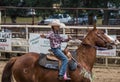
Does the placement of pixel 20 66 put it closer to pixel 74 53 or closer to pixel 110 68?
pixel 74 53

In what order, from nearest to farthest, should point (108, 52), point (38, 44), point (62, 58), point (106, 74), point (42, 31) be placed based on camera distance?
point (62, 58) < point (106, 74) < point (108, 52) < point (38, 44) < point (42, 31)

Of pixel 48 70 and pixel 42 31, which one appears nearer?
pixel 48 70

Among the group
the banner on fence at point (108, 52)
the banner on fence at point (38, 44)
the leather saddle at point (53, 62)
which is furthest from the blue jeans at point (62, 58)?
the banner on fence at point (38, 44)

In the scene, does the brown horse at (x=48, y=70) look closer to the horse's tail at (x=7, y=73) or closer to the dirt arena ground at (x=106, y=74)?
the horse's tail at (x=7, y=73)

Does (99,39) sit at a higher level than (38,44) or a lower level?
higher

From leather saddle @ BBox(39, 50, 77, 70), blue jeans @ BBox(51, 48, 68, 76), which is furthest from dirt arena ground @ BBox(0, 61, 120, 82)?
blue jeans @ BBox(51, 48, 68, 76)

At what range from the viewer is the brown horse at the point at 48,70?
28.5 ft

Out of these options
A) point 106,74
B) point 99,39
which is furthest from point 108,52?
point 99,39

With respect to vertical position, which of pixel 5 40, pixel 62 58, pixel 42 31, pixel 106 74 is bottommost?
pixel 106 74

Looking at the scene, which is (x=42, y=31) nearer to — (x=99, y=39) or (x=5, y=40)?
(x=5, y=40)

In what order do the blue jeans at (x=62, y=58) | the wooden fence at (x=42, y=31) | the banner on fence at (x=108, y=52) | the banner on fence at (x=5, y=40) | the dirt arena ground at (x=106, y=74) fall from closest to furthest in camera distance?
1. the blue jeans at (x=62, y=58)
2. the dirt arena ground at (x=106, y=74)
3. the banner on fence at (x=108, y=52)
4. the wooden fence at (x=42, y=31)
5. the banner on fence at (x=5, y=40)

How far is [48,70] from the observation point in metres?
8.77

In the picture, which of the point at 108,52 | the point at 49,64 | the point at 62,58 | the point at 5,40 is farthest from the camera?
the point at 5,40

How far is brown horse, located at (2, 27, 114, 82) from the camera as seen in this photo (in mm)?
8695
